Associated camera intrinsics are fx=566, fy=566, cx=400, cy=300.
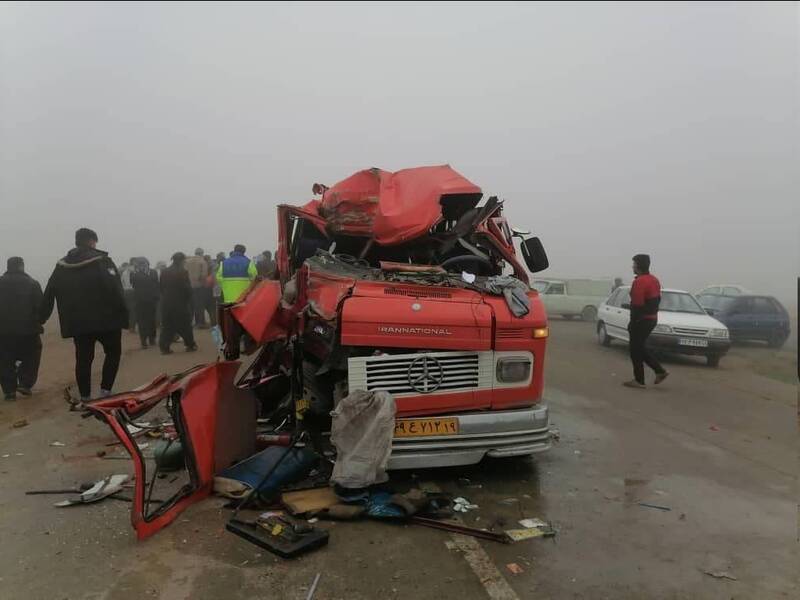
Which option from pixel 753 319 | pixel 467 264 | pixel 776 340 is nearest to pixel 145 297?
pixel 467 264

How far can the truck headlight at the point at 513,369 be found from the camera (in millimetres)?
4480

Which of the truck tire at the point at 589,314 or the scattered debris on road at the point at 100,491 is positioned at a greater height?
the scattered debris on road at the point at 100,491

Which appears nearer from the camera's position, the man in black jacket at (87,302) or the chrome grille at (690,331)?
the man in black jacket at (87,302)

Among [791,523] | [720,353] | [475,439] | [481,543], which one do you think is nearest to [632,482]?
[791,523]

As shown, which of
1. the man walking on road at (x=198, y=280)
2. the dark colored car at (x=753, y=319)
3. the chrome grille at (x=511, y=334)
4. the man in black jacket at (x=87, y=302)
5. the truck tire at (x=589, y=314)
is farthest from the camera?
the truck tire at (x=589, y=314)

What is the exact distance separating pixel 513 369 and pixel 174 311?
859 cm

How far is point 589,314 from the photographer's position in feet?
78.2

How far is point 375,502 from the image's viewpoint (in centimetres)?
401

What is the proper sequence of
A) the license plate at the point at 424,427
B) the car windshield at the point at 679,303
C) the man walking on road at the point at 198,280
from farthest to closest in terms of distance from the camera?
the man walking on road at the point at 198,280 → the car windshield at the point at 679,303 → the license plate at the point at 424,427

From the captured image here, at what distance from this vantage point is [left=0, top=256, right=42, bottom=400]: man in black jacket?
7.32 metres

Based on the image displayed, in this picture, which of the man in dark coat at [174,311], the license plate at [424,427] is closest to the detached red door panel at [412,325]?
the license plate at [424,427]

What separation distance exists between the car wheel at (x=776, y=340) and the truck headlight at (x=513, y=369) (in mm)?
15600

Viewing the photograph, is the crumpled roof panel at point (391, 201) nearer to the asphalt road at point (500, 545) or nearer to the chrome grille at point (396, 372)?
the chrome grille at point (396, 372)

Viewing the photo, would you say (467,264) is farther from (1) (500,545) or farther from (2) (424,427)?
(1) (500,545)
